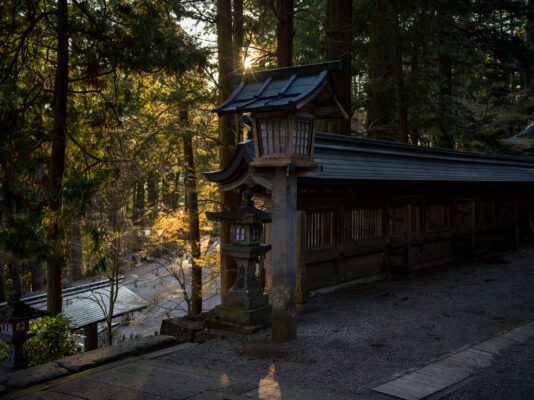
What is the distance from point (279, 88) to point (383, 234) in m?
6.12

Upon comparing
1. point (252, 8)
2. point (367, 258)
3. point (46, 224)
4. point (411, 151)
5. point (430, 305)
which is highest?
point (252, 8)

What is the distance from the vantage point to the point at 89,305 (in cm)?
1648

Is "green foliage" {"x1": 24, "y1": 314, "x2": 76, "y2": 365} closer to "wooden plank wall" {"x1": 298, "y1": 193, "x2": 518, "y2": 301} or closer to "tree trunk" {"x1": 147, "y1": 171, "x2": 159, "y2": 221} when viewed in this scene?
"wooden plank wall" {"x1": 298, "y1": 193, "x2": 518, "y2": 301}

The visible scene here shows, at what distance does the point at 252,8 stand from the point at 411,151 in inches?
342

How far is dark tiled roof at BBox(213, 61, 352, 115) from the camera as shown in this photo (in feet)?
19.4

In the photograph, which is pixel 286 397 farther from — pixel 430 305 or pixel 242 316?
pixel 430 305

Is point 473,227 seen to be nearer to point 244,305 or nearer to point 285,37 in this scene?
point 285,37

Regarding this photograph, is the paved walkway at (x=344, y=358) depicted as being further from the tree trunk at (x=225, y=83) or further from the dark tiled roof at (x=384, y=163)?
the tree trunk at (x=225, y=83)

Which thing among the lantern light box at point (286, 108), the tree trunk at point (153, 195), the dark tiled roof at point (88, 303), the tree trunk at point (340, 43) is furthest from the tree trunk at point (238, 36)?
the dark tiled roof at point (88, 303)

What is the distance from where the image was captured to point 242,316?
688cm

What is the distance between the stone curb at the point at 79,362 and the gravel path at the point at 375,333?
50cm

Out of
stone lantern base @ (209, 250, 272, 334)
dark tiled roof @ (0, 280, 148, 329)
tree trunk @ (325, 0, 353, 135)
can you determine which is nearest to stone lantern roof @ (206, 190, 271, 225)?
stone lantern base @ (209, 250, 272, 334)

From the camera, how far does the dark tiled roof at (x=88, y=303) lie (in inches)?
603

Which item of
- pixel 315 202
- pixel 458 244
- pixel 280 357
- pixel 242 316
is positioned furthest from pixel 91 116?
pixel 458 244
